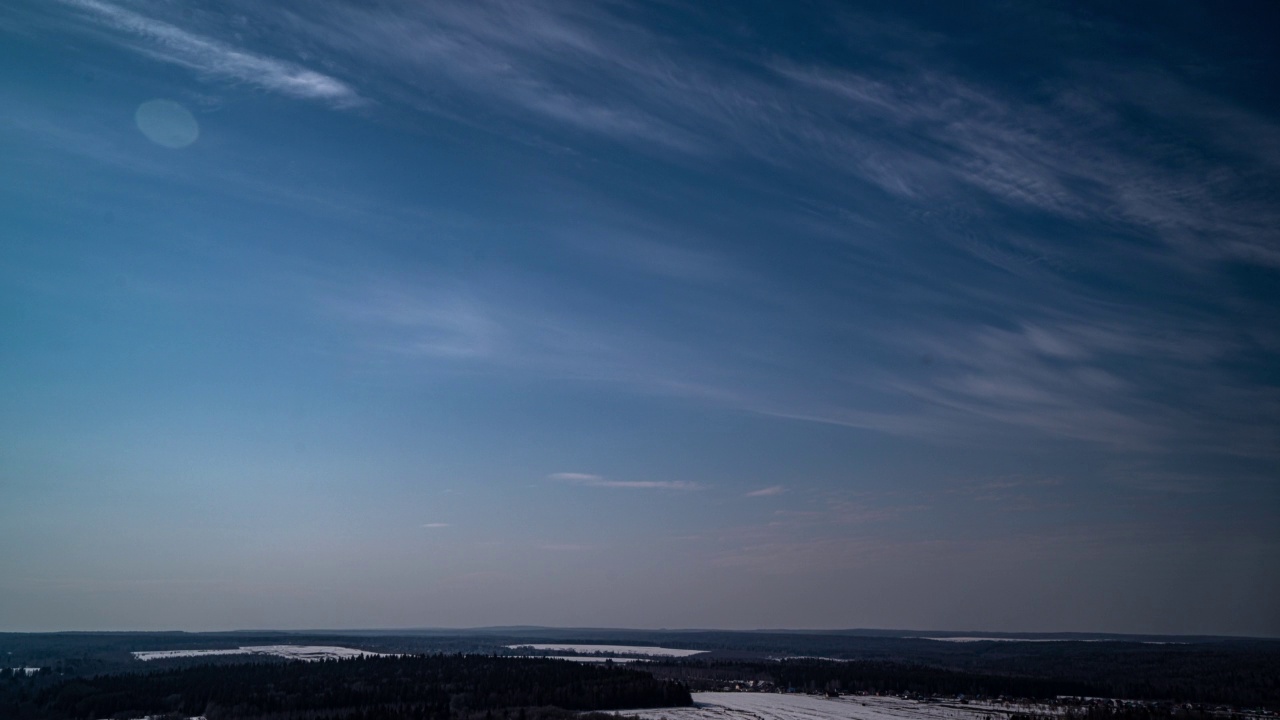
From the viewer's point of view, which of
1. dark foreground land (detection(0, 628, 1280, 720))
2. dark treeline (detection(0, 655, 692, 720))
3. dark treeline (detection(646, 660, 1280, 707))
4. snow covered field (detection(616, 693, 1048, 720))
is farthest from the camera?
dark treeline (detection(646, 660, 1280, 707))

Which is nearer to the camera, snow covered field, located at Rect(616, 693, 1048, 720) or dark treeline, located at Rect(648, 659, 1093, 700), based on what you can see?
snow covered field, located at Rect(616, 693, 1048, 720)

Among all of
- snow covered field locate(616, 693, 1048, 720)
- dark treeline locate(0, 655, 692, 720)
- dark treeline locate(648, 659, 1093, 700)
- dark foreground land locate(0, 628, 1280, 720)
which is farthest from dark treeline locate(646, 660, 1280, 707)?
dark treeline locate(0, 655, 692, 720)

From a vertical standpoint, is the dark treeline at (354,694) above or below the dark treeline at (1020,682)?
above

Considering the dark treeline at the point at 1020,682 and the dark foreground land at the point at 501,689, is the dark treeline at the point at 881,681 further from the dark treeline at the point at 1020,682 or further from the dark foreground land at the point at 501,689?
the dark foreground land at the point at 501,689

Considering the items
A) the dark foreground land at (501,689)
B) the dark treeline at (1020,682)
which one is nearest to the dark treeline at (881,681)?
the dark treeline at (1020,682)

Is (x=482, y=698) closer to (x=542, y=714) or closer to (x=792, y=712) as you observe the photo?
(x=542, y=714)

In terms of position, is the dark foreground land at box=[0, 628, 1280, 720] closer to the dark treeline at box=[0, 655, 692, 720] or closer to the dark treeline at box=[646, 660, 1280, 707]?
the dark treeline at box=[0, 655, 692, 720]
